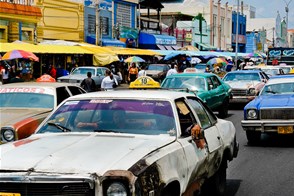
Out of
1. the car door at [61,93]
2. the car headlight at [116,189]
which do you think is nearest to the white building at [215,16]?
the car door at [61,93]

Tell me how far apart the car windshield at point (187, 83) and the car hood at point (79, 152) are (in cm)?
1101

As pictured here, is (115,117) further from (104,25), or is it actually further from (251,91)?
(104,25)

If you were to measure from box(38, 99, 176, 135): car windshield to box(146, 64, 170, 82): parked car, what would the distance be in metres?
30.6

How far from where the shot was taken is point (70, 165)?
4.64 m

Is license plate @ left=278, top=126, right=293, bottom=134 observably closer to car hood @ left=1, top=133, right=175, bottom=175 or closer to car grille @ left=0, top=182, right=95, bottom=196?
car hood @ left=1, top=133, right=175, bottom=175

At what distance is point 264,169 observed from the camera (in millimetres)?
9812

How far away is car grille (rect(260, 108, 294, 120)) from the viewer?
12.0 meters

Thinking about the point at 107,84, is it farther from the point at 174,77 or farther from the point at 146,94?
the point at 146,94

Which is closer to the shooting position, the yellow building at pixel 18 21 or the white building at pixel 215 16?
the yellow building at pixel 18 21

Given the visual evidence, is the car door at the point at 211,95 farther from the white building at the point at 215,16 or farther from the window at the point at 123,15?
the white building at the point at 215,16

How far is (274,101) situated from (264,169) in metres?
3.06

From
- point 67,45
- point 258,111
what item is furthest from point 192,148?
point 67,45

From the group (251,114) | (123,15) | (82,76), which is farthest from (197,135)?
(123,15)

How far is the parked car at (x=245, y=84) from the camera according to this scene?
2136 centimetres
